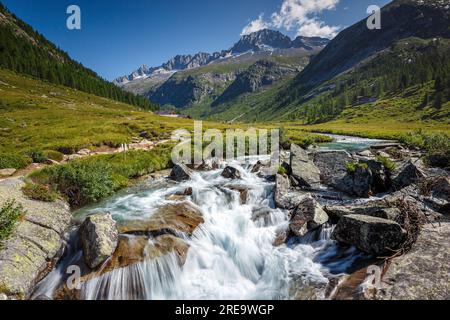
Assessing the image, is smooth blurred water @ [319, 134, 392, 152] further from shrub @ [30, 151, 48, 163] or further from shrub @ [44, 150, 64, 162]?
shrub @ [30, 151, 48, 163]

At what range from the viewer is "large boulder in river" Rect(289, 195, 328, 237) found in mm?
14500

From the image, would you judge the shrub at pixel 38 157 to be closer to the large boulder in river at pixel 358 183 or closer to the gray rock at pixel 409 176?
the large boulder in river at pixel 358 183

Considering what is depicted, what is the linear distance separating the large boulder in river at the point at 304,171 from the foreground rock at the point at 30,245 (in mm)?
18353

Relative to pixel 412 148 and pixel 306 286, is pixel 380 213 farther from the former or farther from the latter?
pixel 412 148

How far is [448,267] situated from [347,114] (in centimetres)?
16029

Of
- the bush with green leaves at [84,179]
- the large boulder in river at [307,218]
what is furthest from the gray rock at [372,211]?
the bush with green leaves at [84,179]

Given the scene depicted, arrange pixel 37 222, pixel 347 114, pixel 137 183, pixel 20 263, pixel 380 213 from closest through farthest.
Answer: pixel 20 263 < pixel 380 213 < pixel 37 222 < pixel 137 183 < pixel 347 114

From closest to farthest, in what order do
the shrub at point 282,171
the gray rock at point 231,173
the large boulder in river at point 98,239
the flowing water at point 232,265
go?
the flowing water at point 232,265 < the large boulder in river at point 98,239 < the shrub at point 282,171 < the gray rock at point 231,173

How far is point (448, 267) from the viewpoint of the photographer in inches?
386

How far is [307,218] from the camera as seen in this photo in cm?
1484

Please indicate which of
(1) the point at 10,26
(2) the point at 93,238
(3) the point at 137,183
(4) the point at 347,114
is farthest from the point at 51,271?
(1) the point at 10,26

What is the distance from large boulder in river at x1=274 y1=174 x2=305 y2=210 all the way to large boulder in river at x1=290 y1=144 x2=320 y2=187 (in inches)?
61.4

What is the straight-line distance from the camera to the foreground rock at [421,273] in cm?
877

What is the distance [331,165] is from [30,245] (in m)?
24.0
